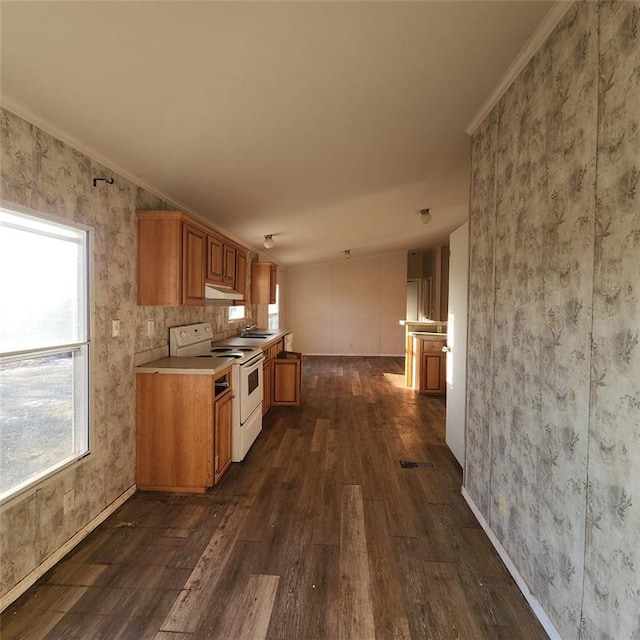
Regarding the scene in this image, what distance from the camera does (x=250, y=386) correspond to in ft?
10.5

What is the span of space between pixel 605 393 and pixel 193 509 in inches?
93.4

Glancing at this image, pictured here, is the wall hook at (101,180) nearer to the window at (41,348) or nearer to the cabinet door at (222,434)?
the window at (41,348)

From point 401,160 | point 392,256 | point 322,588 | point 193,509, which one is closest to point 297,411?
point 193,509

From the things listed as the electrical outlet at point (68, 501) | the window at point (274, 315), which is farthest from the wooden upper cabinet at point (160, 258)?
the window at point (274, 315)

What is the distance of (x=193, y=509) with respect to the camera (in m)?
2.28

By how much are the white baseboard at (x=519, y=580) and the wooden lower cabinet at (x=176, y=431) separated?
1836 millimetres

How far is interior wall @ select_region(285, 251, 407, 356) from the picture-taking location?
8930 millimetres

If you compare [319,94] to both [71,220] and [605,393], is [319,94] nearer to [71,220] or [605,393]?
[71,220]

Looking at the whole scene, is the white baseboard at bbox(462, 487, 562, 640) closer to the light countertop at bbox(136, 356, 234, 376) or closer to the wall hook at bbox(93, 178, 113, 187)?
the light countertop at bbox(136, 356, 234, 376)

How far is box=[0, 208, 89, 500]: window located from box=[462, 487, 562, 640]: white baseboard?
2.43 m

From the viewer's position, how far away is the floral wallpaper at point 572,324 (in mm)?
1032

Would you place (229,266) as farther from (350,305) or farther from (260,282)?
(350,305)

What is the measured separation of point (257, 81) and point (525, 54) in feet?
4.09

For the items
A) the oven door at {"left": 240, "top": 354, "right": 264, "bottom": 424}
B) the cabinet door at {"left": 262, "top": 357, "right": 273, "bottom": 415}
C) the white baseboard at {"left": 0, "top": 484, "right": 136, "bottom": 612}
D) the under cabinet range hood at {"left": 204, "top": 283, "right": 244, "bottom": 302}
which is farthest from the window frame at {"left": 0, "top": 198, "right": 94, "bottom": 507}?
the cabinet door at {"left": 262, "top": 357, "right": 273, "bottom": 415}
